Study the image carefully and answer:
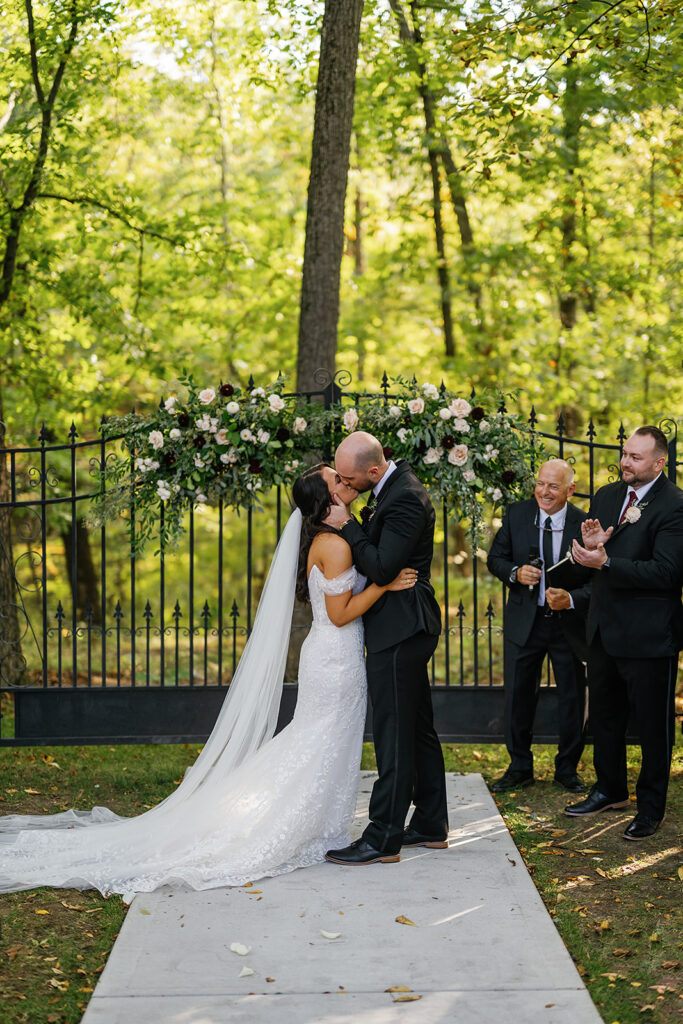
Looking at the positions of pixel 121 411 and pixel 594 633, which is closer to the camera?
pixel 594 633

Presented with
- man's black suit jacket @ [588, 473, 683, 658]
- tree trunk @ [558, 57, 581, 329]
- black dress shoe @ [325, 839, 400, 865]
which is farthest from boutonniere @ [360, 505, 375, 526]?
tree trunk @ [558, 57, 581, 329]

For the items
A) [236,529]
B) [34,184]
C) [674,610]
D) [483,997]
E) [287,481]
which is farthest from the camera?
[236,529]

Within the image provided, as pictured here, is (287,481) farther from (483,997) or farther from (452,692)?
(483,997)

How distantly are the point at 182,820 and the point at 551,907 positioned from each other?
1915mm

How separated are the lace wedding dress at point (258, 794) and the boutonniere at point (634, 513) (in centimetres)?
148

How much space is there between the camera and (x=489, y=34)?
7652 mm

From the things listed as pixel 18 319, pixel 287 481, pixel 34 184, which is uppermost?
pixel 34 184

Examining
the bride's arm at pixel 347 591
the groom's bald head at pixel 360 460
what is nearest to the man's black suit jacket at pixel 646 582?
the bride's arm at pixel 347 591

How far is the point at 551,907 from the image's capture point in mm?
4832

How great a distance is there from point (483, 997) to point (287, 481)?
3.80 m

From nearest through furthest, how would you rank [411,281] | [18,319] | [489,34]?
[489,34]
[18,319]
[411,281]

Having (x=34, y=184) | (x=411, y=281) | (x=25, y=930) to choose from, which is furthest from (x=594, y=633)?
(x=411, y=281)

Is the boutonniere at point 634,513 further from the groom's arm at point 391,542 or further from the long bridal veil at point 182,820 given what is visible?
the long bridal veil at point 182,820

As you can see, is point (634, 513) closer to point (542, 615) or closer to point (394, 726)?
point (542, 615)
